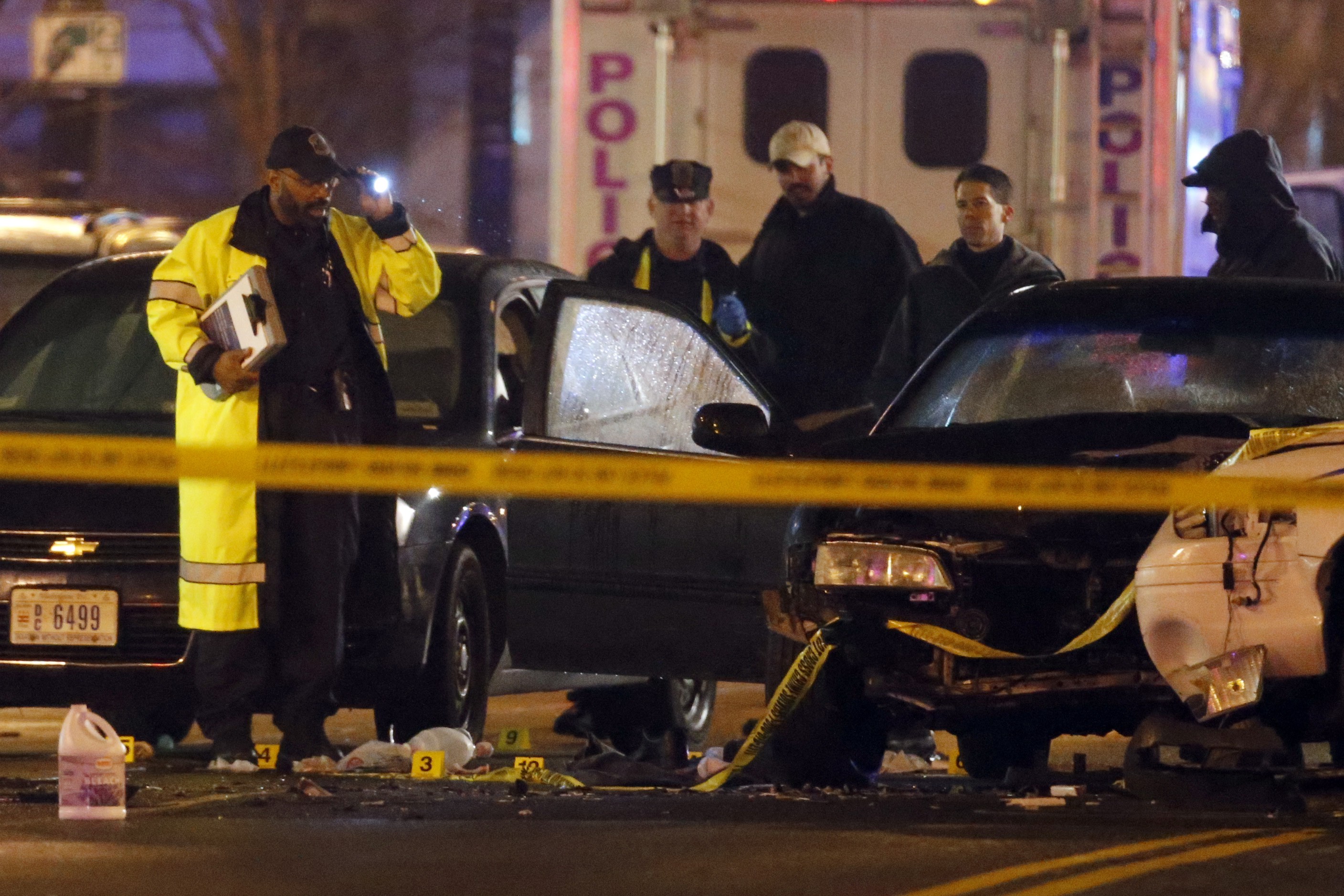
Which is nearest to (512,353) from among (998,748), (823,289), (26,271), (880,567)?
(823,289)

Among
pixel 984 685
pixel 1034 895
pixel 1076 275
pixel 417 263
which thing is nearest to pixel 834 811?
pixel 984 685

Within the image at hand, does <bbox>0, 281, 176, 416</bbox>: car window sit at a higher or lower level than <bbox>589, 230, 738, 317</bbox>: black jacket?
lower

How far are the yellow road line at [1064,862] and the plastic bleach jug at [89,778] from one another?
2.31m

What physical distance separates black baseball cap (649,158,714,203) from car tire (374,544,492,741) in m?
1.73

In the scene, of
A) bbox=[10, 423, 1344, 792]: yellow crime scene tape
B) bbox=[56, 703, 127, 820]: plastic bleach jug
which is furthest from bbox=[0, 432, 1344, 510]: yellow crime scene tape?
→ bbox=[56, 703, 127, 820]: plastic bleach jug

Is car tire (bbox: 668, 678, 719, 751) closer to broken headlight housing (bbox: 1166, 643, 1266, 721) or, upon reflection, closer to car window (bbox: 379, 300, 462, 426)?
car window (bbox: 379, 300, 462, 426)

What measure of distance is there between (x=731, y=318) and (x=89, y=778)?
3.58 meters

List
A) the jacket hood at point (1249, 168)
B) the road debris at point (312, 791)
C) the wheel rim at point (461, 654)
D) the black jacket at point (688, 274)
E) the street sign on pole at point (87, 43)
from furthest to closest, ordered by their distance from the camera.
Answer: the street sign on pole at point (87, 43), the black jacket at point (688, 274), the jacket hood at point (1249, 168), the wheel rim at point (461, 654), the road debris at point (312, 791)

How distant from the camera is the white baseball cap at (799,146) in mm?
10695

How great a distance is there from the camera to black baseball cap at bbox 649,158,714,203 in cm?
1070

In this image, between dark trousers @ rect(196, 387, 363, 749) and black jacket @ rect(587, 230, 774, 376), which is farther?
black jacket @ rect(587, 230, 774, 376)

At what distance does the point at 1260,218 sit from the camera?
10156 mm

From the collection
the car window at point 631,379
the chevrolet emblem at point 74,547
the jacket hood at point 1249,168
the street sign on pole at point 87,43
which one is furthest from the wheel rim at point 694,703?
the street sign on pole at point 87,43

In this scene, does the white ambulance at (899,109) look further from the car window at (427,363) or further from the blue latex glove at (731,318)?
the car window at (427,363)
